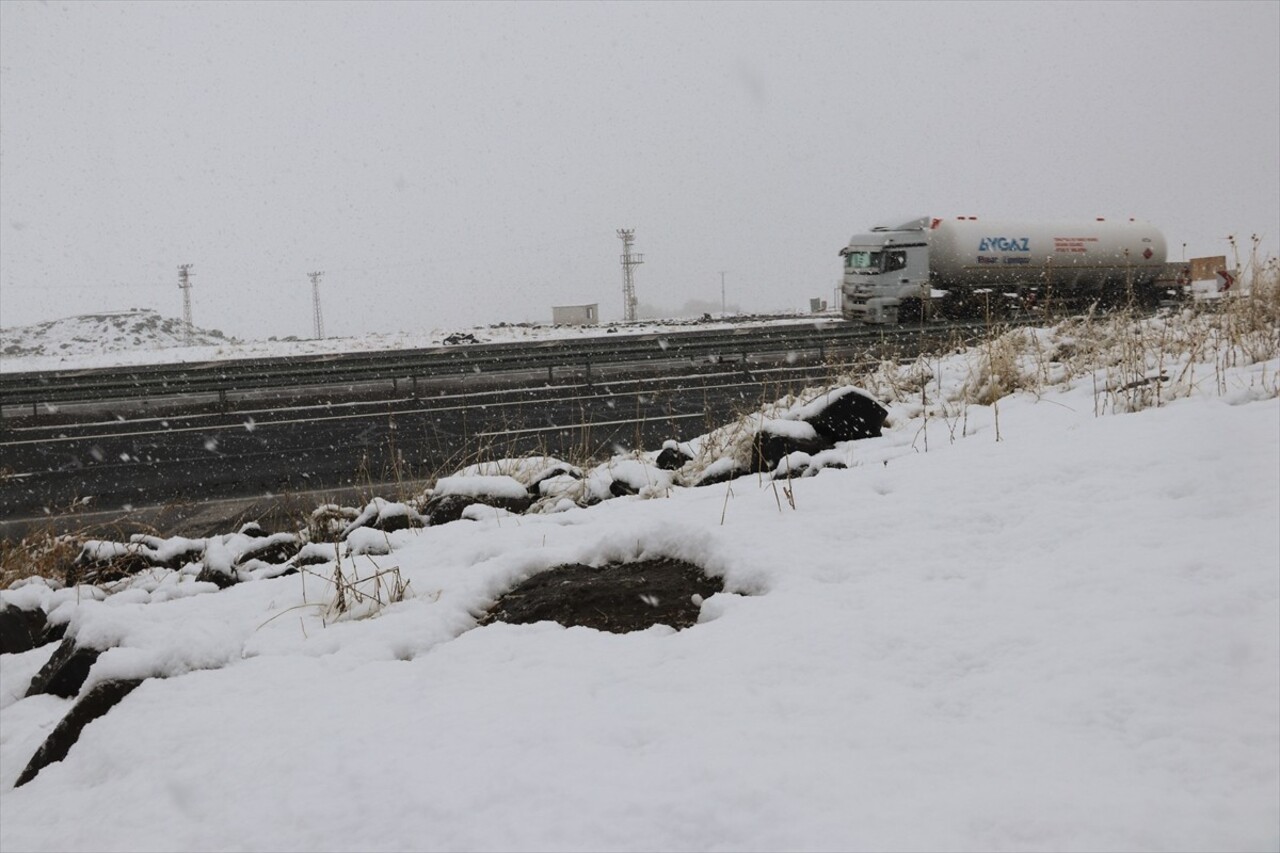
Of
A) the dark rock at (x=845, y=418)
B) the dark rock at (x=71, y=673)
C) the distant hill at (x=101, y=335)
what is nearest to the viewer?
the dark rock at (x=71, y=673)

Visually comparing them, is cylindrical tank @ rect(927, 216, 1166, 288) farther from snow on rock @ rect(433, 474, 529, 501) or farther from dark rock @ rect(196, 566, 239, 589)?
dark rock @ rect(196, 566, 239, 589)

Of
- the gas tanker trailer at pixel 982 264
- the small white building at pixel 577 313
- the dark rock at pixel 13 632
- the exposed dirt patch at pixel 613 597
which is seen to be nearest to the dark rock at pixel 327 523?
the dark rock at pixel 13 632

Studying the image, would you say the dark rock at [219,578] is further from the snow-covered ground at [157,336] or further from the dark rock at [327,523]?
the snow-covered ground at [157,336]

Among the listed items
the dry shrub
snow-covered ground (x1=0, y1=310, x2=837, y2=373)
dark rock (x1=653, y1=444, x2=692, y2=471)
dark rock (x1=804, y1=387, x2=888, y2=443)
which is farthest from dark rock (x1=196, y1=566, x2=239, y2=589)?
snow-covered ground (x1=0, y1=310, x2=837, y2=373)

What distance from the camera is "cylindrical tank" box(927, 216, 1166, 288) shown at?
28688 mm

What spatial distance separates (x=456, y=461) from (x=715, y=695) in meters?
8.83

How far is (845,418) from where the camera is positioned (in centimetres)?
684

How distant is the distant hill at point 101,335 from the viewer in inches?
1762

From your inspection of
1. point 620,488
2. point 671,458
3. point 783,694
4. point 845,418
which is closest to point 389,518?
point 620,488

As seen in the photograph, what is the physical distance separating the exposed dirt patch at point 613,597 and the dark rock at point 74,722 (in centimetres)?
130

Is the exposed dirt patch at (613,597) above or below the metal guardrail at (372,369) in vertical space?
below

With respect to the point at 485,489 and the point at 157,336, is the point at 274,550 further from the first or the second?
the point at 157,336

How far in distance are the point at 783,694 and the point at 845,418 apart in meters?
4.84

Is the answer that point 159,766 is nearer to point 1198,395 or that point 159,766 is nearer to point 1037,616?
point 1037,616
